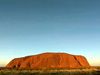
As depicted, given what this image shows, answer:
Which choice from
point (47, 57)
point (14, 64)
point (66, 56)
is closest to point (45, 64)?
point (47, 57)

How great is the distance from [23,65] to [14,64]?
12582 mm

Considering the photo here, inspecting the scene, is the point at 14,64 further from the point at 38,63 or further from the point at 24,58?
the point at 38,63

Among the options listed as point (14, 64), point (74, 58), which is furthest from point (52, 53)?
point (14, 64)

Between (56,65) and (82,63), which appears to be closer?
(56,65)

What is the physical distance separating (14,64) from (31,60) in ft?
48.4

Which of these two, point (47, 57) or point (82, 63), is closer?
point (47, 57)

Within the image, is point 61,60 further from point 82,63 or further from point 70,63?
point 82,63

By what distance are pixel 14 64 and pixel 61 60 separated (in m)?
33.8

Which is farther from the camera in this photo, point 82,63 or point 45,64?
point 82,63

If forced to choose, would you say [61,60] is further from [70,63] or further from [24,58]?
[24,58]

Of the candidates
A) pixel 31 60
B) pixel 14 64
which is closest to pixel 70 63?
pixel 31 60

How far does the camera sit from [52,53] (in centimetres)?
15800

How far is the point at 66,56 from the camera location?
156 metres

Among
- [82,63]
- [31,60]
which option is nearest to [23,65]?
[31,60]
